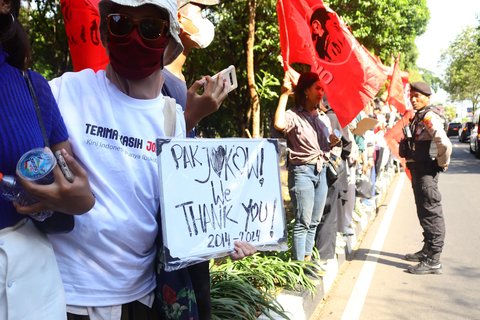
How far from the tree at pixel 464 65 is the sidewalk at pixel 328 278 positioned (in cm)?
3758

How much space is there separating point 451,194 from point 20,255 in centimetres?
1124

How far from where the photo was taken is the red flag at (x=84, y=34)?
3328mm

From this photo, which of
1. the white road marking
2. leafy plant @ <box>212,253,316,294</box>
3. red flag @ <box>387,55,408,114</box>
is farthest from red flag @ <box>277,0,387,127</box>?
red flag @ <box>387,55,408,114</box>

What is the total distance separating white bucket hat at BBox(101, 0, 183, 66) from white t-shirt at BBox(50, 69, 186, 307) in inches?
9.9

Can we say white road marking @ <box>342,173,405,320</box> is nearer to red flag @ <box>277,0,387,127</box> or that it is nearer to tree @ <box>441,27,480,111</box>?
red flag @ <box>277,0,387,127</box>

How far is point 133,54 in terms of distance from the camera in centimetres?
164

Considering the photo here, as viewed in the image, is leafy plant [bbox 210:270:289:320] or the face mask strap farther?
leafy plant [bbox 210:270:289:320]

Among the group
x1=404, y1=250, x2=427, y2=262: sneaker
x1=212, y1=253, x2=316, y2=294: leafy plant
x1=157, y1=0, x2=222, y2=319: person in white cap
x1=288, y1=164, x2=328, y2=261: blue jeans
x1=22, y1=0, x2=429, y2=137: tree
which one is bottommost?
x1=404, y1=250, x2=427, y2=262: sneaker

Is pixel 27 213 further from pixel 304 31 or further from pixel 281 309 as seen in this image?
pixel 304 31

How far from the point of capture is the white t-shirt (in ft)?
5.04

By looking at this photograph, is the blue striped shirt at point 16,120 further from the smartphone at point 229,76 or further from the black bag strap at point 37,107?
the smartphone at point 229,76

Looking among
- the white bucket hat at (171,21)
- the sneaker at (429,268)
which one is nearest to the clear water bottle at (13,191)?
the white bucket hat at (171,21)

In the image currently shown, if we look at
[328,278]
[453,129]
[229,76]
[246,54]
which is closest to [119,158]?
[229,76]

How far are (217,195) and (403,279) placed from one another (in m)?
4.03
